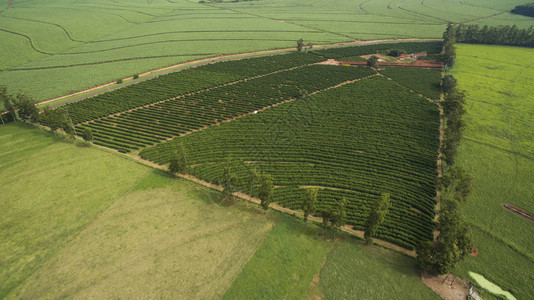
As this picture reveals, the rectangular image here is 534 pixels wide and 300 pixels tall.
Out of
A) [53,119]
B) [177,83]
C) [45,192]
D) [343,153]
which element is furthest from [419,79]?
[53,119]

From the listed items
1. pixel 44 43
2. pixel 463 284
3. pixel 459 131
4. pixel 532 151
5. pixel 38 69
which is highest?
pixel 44 43

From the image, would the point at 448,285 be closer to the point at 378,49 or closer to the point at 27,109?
the point at 27,109

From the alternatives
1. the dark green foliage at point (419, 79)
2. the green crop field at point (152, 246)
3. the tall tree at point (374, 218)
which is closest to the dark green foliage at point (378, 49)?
the dark green foliage at point (419, 79)

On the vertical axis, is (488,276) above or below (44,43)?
below

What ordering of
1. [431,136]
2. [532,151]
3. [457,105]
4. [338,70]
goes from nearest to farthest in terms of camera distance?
1. [532,151]
2. [431,136]
3. [457,105]
4. [338,70]

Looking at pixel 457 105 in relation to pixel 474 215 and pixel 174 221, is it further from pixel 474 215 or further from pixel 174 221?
pixel 174 221

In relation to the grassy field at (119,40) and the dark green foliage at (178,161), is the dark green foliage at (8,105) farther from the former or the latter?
the dark green foliage at (178,161)

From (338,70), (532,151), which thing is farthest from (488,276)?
(338,70)
